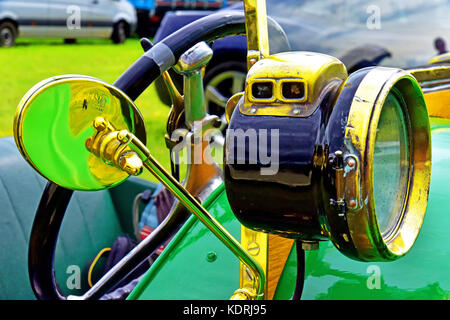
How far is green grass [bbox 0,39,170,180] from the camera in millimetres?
6148

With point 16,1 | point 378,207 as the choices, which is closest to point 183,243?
point 378,207

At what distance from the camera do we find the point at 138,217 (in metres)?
2.05

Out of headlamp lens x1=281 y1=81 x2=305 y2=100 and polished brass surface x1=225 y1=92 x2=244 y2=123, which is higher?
headlamp lens x1=281 y1=81 x2=305 y2=100

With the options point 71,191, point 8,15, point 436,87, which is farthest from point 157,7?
point 71,191

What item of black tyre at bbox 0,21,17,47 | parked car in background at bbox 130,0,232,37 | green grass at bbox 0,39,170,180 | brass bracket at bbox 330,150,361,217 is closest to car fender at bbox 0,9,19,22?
black tyre at bbox 0,21,17,47

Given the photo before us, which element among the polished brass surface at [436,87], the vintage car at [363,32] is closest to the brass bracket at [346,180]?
the polished brass surface at [436,87]

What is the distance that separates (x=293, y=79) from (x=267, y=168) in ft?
0.34

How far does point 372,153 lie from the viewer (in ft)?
2.06

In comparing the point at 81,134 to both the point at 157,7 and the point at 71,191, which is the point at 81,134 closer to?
the point at 71,191

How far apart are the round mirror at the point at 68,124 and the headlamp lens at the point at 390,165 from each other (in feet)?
1.00

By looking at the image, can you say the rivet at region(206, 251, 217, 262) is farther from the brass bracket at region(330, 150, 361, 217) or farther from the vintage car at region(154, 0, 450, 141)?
the vintage car at region(154, 0, 450, 141)

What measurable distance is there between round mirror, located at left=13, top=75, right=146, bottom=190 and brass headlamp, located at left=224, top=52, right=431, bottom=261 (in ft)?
0.47
